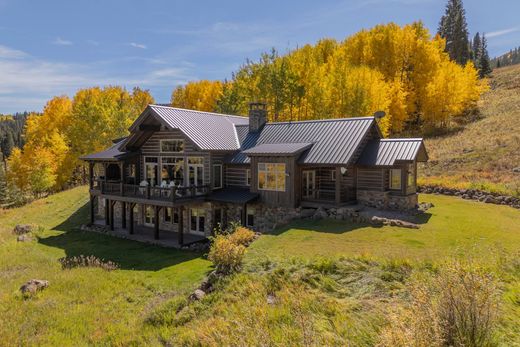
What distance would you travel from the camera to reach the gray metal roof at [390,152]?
20.7m

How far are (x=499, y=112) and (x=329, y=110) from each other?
33460 millimetres

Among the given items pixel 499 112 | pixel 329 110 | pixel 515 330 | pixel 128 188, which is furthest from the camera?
pixel 499 112

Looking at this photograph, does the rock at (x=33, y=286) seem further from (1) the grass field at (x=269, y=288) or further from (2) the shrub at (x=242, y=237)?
(2) the shrub at (x=242, y=237)

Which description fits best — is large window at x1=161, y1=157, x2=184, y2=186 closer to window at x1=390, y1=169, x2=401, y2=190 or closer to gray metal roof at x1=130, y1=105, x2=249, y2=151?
gray metal roof at x1=130, y1=105, x2=249, y2=151

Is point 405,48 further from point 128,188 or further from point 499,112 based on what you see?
point 128,188

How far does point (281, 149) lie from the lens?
21.6 metres

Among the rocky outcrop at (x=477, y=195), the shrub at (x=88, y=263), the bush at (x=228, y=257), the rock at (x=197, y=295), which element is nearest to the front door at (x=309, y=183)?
the bush at (x=228, y=257)

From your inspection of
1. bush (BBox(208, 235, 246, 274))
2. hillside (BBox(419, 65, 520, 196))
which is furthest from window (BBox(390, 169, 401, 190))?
bush (BBox(208, 235, 246, 274))

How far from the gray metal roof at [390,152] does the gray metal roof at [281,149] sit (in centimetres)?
376

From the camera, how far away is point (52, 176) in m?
43.3

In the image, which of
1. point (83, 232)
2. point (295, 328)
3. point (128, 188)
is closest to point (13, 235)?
point (83, 232)

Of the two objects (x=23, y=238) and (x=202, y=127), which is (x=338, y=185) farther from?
(x=23, y=238)

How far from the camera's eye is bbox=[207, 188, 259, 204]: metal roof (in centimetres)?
2168

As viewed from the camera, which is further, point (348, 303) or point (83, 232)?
point (83, 232)
